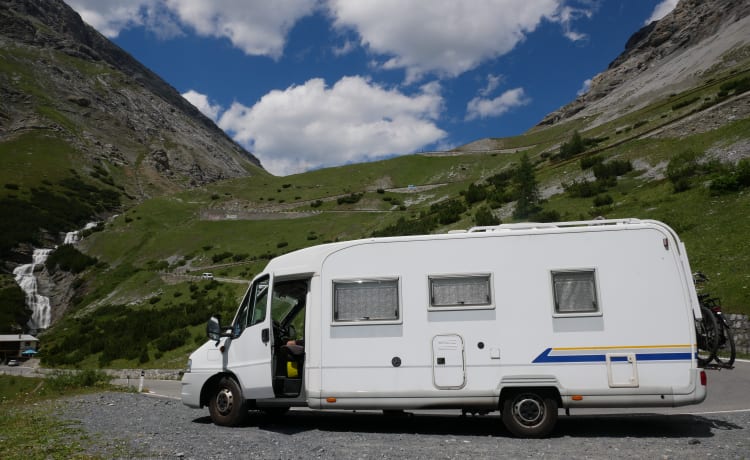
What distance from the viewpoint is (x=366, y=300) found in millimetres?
9375

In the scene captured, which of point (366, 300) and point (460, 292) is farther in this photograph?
point (366, 300)

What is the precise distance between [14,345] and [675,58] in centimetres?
15135

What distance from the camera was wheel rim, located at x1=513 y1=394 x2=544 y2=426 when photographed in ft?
28.1

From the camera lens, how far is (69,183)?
111562 millimetres

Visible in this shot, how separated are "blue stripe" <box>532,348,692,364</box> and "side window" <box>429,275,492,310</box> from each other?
1.28 metres

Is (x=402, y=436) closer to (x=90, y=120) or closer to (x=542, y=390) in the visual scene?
(x=542, y=390)

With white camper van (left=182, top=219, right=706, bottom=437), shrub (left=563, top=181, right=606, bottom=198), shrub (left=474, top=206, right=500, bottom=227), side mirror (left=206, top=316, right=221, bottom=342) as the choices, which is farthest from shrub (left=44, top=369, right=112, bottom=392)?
shrub (left=563, top=181, right=606, bottom=198)

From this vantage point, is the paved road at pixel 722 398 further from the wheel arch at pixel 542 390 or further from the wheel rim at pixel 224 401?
the wheel rim at pixel 224 401

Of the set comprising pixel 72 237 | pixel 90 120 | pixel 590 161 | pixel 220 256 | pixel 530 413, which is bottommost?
pixel 530 413

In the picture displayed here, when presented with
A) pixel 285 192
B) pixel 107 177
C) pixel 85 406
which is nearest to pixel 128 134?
pixel 107 177

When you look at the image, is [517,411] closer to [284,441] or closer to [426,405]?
[426,405]

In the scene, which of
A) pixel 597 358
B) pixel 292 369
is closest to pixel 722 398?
pixel 597 358

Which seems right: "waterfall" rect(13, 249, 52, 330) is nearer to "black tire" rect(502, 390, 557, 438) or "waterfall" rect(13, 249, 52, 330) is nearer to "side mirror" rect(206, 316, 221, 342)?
"side mirror" rect(206, 316, 221, 342)

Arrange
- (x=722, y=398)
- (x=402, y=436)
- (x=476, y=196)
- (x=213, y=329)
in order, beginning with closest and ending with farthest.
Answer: (x=402, y=436)
(x=213, y=329)
(x=722, y=398)
(x=476, y=196)
